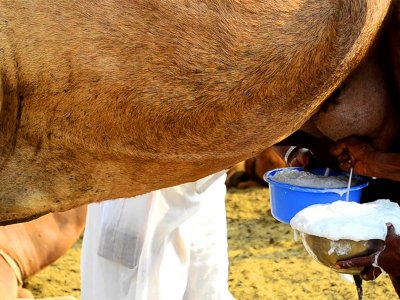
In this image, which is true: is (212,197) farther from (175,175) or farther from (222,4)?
(222,4)

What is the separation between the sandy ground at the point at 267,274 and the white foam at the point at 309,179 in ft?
5.54

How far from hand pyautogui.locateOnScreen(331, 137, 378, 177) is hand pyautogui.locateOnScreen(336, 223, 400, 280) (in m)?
0.17

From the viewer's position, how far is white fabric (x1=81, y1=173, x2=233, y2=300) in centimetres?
258

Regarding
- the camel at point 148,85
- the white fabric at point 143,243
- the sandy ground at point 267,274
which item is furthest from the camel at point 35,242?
the camel at point 148,85

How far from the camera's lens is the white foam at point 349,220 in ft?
5.30

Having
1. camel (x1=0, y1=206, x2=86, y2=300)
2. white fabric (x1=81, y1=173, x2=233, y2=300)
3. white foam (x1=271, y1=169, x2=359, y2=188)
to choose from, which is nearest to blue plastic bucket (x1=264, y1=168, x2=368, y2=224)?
white foam (x1=271, y1=169, x2=359, y2=188)

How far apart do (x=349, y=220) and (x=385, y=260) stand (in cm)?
12

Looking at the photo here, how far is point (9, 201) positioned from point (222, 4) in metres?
0.46

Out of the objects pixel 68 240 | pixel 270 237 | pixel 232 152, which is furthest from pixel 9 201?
pixel 270 237

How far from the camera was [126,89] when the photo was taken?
45.3 inches

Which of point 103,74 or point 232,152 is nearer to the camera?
point 103,74

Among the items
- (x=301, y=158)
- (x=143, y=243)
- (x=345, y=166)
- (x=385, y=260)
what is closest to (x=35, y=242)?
(x=143, y=243)

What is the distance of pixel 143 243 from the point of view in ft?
8.48

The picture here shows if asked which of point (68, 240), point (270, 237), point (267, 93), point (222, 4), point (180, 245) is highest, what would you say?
point (222, 4)
